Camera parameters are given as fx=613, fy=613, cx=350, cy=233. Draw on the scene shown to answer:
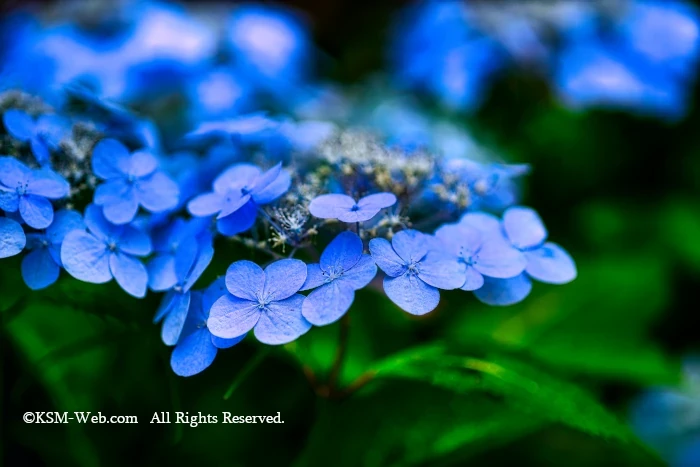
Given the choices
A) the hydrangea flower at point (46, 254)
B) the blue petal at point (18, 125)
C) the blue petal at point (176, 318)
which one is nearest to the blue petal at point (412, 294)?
the blue petal at point (176, 318)

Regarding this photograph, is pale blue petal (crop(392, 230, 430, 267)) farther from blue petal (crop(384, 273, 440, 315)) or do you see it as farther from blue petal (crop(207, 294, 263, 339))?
blue petal (crop(207, 294, 263, 339))

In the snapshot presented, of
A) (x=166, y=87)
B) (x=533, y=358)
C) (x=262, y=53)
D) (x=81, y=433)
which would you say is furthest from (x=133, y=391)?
(x=262, y=53)

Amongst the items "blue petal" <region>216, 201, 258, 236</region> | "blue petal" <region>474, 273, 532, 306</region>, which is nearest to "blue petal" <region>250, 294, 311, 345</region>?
"blue petal" <region>216, 201, 258, 236</region>

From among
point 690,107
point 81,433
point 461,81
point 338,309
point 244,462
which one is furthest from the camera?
point 690,107

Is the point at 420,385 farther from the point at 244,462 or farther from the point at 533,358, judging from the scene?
the point at 244,462

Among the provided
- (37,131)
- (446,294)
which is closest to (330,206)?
(37,131)

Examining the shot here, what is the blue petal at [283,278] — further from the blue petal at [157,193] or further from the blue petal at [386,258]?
the blue petal at [157,193]
